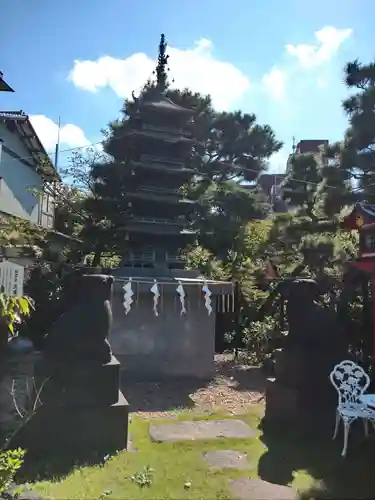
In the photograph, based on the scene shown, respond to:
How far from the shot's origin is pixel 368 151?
10.0 meters

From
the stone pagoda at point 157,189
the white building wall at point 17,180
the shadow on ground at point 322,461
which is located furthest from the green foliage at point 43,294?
the white building wall at point 17,180

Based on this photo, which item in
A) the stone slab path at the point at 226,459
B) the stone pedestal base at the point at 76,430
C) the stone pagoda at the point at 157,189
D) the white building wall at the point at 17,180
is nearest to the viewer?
the stone slab path at the point at 226,459

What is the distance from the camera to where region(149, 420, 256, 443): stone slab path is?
5.81m

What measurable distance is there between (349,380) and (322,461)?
104 centimetres

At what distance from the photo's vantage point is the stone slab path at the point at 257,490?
4.02 meters

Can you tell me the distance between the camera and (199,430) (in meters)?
6.17

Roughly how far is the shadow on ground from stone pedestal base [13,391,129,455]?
1.71 meters

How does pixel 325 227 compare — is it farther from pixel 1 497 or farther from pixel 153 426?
pixel 1 497

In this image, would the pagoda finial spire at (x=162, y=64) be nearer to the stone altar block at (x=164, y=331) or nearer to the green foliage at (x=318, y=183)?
the green foliage at (x=318, y=183)

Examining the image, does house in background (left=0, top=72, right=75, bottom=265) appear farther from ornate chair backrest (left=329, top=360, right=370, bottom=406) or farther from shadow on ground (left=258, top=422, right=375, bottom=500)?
ornate chair backrest (left=329, top=360, right=370, bottom=406)

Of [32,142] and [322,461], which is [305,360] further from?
[32,142]

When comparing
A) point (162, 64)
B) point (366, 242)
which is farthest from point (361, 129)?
point (162, 64)

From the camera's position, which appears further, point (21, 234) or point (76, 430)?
point (21, 234)

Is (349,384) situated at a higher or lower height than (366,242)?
lower
